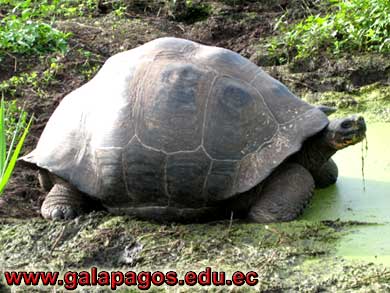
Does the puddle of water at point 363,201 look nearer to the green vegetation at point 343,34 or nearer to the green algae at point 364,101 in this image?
the green algae at point 364,101

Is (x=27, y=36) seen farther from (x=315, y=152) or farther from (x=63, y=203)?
(x=315, y=152)

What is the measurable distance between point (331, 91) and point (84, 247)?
12.2 ft

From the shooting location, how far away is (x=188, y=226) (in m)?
4.78

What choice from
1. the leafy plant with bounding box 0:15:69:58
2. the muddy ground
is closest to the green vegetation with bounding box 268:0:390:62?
the muddy ground

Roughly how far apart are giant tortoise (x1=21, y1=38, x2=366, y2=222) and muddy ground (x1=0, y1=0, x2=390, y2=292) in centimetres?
17

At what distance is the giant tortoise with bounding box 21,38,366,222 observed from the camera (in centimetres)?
476

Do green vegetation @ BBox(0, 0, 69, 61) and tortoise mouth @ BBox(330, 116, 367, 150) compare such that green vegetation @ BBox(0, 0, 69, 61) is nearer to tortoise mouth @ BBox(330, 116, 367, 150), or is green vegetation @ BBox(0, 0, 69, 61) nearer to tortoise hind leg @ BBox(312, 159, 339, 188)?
tortoise hind leg @ BBox(312, 159, 339, 188)

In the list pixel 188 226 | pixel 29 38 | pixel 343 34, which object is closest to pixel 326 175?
pixel 188 226

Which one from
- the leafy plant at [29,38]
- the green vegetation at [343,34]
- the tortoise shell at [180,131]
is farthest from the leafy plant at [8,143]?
the green vegetation at [343,34]

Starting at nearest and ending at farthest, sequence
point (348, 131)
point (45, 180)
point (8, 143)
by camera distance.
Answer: point (348, 131) → point (45, 180) → point (8, 143)

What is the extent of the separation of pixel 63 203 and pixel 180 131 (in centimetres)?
94

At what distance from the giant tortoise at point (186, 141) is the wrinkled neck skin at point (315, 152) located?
13 mm

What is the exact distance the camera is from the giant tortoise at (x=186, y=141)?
15.6 feet

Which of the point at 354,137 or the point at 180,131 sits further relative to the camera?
the point at 354,137
